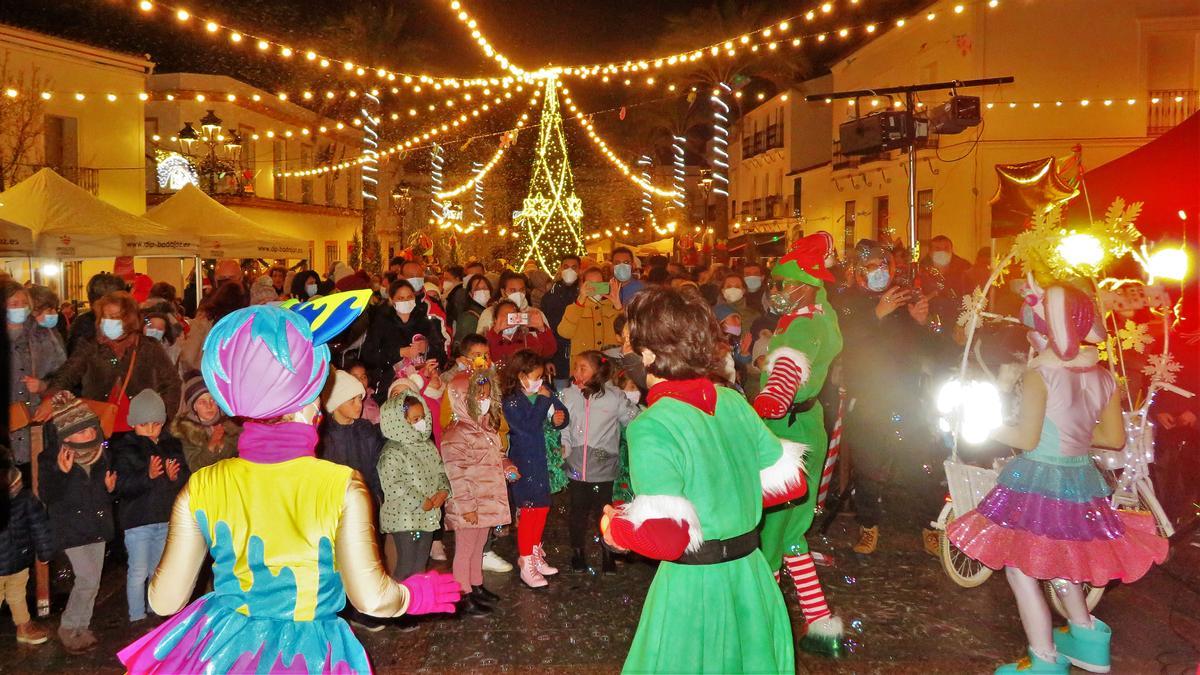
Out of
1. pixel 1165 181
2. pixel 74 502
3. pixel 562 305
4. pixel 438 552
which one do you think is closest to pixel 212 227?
pixel 562 305

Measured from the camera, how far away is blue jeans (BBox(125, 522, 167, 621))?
6.01 metres

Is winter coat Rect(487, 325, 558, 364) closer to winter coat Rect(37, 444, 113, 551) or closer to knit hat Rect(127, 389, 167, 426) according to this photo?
knit hat Rect(127, 389, 167, 426)

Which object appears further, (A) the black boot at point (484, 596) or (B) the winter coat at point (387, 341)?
(B) the winter coat at point (387, 341)

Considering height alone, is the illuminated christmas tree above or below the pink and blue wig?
above

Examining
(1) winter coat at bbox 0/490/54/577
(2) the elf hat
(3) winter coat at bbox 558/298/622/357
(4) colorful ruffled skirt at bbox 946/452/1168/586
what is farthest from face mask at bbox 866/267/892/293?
(1) winter coat at bbox 0/490/54/577

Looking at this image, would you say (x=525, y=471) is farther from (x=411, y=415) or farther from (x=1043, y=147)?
(x=1043, y=147)

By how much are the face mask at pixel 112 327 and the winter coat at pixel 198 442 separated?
1604 millimetres

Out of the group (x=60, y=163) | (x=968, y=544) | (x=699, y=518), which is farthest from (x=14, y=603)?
(x=60, y=163)

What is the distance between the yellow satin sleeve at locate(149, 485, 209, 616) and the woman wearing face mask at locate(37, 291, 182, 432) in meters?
5.05

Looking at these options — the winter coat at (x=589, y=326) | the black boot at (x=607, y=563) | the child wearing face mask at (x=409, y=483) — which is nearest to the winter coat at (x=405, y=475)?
the child wearing face mask at (x=409, y=483)

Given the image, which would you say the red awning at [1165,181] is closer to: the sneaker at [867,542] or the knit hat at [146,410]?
the sneaker at [867,542]

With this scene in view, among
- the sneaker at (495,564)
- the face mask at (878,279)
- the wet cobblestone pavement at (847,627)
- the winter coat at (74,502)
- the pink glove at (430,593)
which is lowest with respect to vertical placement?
the wet cobblestone pavement at (847,627)

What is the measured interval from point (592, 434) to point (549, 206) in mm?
13188

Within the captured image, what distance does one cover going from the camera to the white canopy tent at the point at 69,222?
1312 centimetres
